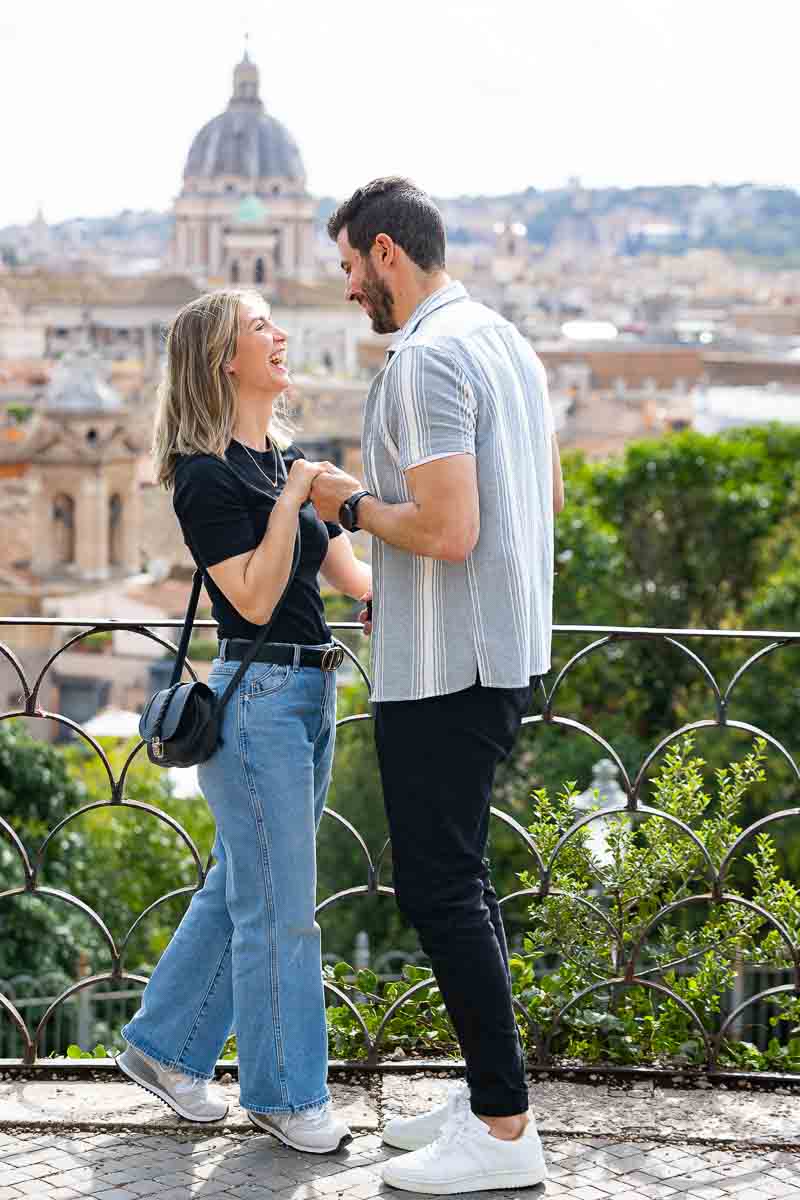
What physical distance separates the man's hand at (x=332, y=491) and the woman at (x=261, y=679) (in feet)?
0.07

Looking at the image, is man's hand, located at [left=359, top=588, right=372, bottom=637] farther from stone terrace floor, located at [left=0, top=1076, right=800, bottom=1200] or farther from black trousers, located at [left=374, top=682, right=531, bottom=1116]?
stone terrace floor, located at [left=0, top=1076, right=800, bottom=1200]

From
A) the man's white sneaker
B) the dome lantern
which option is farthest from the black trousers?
the dome lantern

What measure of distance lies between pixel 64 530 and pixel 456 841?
187ft

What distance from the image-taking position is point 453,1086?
11.4 ft

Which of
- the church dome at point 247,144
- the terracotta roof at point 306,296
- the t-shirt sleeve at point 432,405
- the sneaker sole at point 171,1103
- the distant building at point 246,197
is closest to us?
the t-shirt sleeve at point 432,405

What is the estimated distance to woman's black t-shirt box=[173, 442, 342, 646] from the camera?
10.4 feet

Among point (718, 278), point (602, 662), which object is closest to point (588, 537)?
point (602, 662)

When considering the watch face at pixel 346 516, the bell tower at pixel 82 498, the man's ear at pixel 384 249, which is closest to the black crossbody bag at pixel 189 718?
the watch face at pixel 346 516

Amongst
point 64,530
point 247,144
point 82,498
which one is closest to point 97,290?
point 247,144

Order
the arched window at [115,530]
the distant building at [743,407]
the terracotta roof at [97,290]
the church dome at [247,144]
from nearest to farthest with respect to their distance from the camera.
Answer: the distant building at [743,407] < the arched window at [115,530] < the terracotta roof at [97,290] < the church dome at [247,144]

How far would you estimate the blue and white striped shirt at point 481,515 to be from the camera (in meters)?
2.99

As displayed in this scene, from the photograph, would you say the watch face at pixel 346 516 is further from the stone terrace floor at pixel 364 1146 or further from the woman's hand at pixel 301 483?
the stone terrace floor at pixel 364 1146

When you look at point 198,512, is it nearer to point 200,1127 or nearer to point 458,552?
point 458,552

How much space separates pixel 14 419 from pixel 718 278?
12037 cm
